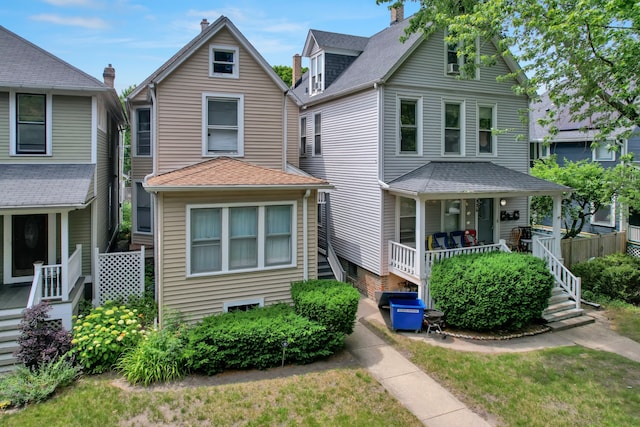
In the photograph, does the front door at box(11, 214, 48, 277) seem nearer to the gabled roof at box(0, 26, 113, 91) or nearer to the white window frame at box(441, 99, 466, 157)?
the gabled roof at box(0, 26, 113, 91)

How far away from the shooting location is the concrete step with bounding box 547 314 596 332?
468 inches

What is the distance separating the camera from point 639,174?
13.0m

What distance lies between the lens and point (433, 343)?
35.1ft

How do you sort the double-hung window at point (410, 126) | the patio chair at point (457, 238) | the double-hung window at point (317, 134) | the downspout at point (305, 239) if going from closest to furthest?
the downspout at point (305, 239), the double-hung window at point (410, 126), the patio chair at point (457, 238), the double-hung window at point (317, 134)

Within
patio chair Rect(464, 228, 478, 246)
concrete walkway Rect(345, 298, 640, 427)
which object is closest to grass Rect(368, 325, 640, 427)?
concrete walkway Rect(345, 298, 640, 427)

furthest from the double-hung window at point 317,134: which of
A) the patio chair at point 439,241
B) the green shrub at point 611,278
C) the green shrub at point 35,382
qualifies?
the green shrub at point 35,382

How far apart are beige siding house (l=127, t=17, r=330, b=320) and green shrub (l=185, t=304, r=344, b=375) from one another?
1.72m

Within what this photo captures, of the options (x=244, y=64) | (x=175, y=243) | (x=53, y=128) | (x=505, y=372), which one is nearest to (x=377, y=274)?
(x=505, y=372)

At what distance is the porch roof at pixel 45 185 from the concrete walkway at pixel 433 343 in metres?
7.78

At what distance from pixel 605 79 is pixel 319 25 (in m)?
11.7

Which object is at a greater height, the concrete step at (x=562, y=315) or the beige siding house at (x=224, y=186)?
the beige siding house at (x=224, y=186)

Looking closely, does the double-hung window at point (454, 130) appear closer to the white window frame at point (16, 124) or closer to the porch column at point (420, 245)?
the porch column at point (420, 245)

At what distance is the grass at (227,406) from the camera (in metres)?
7.05

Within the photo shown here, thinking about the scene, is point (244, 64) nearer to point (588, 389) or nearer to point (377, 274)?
point (377, 274)
